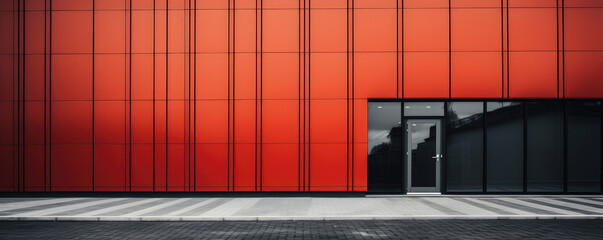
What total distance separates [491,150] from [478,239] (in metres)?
8.78

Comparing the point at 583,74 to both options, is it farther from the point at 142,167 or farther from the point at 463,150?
the point at 142,167

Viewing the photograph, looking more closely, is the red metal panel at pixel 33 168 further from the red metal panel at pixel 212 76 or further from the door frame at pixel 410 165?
the door frame at pixel 410 165

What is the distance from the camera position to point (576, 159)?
692 inches

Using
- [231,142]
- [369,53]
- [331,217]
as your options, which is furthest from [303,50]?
[331,217]

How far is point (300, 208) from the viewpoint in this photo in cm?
1402

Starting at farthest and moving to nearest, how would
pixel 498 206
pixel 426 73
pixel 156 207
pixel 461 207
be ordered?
1. pixel 426 73
2. pixel 498 206
3. pixel 156 207
4. pixel 461 207

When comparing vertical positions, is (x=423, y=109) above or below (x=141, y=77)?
below

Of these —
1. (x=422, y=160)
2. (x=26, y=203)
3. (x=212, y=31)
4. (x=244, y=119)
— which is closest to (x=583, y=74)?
(x=422, y=160)

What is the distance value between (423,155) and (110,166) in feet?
34.5

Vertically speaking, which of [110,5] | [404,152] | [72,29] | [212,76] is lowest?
[404,152]

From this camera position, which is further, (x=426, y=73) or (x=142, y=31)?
(x=142, y=31)

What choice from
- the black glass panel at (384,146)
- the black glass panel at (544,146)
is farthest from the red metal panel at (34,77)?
the black glass panel at (544,146)

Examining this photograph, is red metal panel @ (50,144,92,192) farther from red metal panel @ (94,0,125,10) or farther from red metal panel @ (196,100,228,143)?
red metal panel @ (94,0,125,10)

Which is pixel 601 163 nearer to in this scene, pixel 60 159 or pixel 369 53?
pixel 369 53
